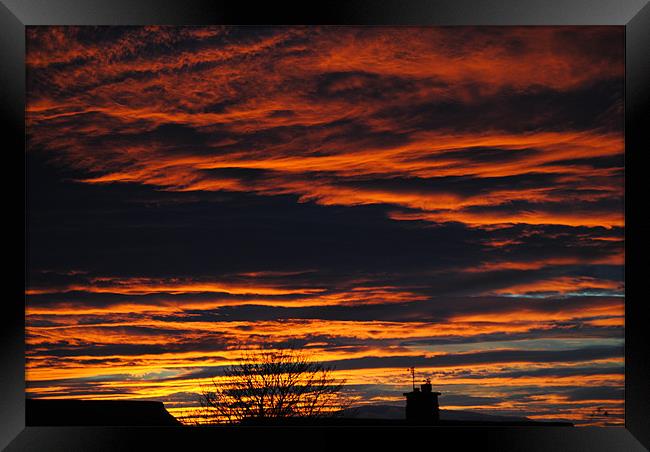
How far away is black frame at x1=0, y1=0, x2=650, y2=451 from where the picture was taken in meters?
2.78

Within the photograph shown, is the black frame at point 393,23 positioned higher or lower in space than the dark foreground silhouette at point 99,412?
higher

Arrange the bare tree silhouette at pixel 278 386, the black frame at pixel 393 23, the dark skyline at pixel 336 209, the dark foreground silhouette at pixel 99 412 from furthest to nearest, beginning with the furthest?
the bare tree silhouette at pixel 278 386 < the dark foreground silhouette at pixel 99 412 < the dark skyline at pixel 336 209 < the black frame at pixel 393 23

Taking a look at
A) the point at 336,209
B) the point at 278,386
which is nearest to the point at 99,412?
the point at 336,209

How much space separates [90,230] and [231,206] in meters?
1.14

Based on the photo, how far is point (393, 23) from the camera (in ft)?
9.20

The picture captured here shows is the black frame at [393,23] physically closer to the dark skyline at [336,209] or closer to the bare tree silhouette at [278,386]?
the dark skyline at [336,209]

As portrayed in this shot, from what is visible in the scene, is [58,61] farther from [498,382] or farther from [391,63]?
[498,382]

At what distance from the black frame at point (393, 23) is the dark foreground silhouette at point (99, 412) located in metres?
2.64

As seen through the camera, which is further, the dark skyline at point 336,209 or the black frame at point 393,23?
the dark skyline at point 336,209

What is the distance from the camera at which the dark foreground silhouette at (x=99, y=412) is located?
5473 millimetres

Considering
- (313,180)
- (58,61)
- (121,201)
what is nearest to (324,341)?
(313,180)

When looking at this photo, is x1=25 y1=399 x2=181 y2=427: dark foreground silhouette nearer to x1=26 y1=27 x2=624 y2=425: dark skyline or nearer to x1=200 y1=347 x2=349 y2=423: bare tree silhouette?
x1=26 y1=27 x2=624 y2=425: dark skyline

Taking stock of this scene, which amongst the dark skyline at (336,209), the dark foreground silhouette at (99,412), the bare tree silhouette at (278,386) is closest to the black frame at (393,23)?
the dark skyline at (336,209)

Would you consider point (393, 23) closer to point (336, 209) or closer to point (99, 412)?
point (336, 209)
